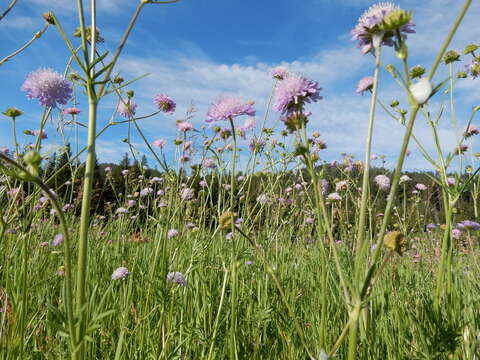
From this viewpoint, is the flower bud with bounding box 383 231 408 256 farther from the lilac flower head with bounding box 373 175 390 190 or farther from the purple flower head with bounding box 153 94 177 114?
the lilac flower head with bounding box 373 175 390 190

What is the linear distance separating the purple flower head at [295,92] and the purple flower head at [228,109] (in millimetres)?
265

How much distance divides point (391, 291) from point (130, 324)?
5.43 feet

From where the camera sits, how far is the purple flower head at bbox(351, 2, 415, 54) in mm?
1016

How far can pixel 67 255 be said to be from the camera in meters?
0.77

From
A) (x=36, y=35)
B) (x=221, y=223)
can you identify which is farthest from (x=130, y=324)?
(x=36, y=35)

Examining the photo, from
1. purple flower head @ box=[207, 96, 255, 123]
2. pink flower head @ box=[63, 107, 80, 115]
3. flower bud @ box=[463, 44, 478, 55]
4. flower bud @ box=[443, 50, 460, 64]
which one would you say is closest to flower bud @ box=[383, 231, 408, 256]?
A: purple flower head @ box=[207, 96, 255, 123]

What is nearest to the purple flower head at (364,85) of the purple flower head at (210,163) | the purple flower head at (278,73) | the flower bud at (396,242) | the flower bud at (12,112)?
the flower bud at (396,242)

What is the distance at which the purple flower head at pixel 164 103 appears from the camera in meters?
2.22

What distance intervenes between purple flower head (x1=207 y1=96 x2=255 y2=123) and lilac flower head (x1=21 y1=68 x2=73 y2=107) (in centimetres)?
69

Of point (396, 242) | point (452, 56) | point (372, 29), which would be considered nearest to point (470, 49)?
point (452, 56)

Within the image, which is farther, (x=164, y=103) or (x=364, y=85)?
(x=164, y=103)

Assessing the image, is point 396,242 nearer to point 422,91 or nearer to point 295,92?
point 422,91

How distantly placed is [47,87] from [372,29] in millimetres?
1355

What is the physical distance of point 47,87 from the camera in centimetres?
156
